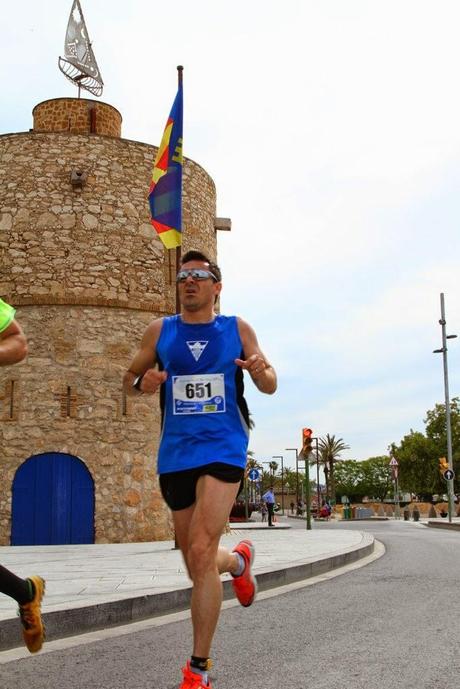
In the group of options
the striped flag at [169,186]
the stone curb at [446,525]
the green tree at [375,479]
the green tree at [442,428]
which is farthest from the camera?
the green tree at [375,479]

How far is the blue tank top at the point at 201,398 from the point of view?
12.1 feet

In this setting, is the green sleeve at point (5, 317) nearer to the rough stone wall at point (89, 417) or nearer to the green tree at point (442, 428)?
the rough stone wall at point (89, 417)

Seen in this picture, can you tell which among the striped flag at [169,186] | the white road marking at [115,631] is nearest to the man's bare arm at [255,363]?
the white road marking at [115,631]

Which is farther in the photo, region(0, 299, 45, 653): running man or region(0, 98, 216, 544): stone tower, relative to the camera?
region(0, 98, 216, 544): stone tower

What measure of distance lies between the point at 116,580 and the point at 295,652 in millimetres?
3532

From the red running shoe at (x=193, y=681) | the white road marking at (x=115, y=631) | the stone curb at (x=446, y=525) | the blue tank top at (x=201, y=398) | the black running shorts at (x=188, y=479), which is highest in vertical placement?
the blue tank top at (x=201, y=398)

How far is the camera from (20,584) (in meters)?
3.74

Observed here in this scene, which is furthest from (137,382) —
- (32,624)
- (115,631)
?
(115,631)

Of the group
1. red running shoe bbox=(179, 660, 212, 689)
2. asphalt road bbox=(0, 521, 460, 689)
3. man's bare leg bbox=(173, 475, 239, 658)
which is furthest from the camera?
asphalt road bbox=(0, 521, 460, 689)

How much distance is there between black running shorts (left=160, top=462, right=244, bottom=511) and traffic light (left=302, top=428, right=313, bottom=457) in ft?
60.6

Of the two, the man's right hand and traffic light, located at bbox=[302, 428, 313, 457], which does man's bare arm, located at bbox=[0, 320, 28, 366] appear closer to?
the man's right hand

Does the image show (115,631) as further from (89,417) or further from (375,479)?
(375,479)

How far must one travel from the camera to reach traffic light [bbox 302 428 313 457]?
2205cm

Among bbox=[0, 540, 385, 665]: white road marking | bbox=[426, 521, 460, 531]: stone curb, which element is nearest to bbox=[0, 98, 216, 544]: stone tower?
bbox=[0, 540, 385, 665]: white road marking
